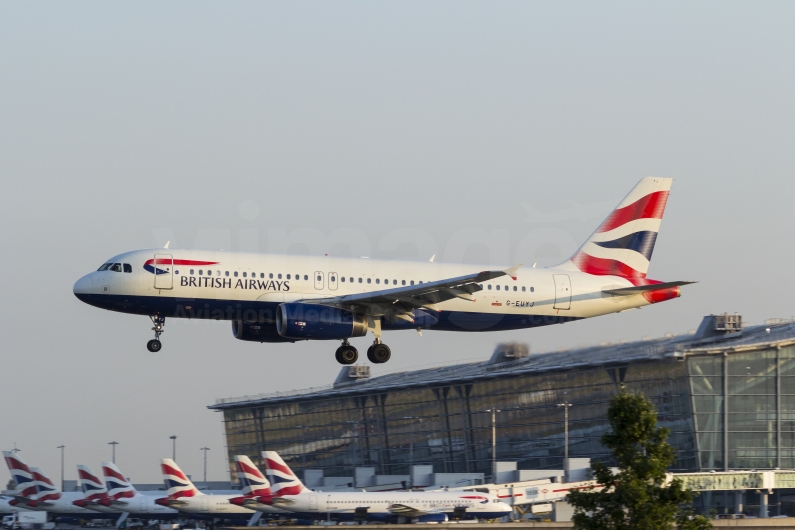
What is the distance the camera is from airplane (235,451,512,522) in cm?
6009

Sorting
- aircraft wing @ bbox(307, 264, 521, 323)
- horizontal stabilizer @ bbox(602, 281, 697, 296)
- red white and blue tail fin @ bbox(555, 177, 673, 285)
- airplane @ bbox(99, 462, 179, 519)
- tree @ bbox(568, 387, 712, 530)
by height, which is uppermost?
red white and blue tail fin @ bbox(555, 177, 673, 285)

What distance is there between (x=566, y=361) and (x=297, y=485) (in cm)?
2529

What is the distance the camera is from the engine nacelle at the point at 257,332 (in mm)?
49375

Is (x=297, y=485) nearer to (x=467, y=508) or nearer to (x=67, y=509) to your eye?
(x=467, y=508)

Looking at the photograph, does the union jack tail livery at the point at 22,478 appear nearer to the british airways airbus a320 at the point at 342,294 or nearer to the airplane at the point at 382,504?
the airplane at the point at 382,504

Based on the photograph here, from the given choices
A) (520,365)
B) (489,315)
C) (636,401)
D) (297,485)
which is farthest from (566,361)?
(636,401)

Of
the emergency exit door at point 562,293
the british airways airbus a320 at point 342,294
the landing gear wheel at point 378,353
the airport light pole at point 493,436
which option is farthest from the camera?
the airport light pole at point 493,436

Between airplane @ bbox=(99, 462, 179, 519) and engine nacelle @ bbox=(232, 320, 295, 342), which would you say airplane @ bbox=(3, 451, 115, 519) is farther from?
engine nacelle @ bbox=(232, 320, 295, 342)

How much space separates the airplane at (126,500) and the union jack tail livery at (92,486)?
0.47 m

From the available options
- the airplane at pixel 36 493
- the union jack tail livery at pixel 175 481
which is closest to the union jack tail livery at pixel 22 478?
the airplane at pixel 36 493

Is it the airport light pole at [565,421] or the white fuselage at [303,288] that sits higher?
the white fuselage at [303,288]

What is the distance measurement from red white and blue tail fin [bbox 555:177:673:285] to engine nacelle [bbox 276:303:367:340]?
1163cm

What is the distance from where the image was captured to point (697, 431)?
2992 inches

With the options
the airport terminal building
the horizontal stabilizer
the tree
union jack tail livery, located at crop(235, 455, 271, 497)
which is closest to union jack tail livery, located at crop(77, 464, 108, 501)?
union jack tail livery, located at crop(235, 455, 271, 497)
